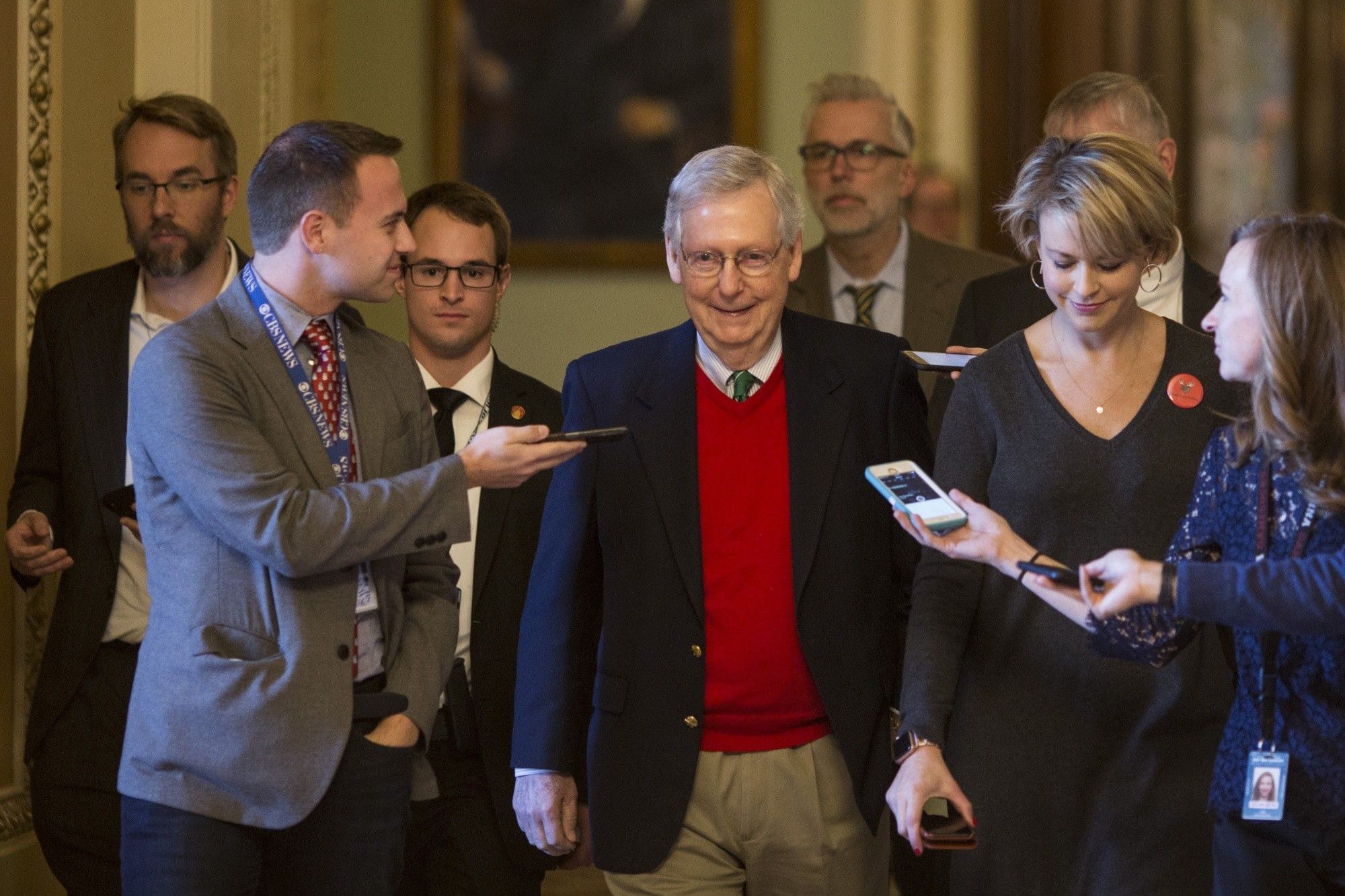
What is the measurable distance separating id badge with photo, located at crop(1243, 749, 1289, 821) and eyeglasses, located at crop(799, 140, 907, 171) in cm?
316

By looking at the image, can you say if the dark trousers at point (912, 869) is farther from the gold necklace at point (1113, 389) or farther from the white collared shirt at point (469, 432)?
the gold necklace at point (1113, 389)

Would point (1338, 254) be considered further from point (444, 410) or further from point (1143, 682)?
point (444, 410)

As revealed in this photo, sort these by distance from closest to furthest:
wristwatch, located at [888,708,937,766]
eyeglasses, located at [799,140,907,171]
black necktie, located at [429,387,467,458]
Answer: wristwatch, located at [888,708,937,766] → black necktie, located at [429,387,467,458] → eyeglasses, located at [799,140,907,171]

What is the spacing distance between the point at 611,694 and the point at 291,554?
2.01 ft

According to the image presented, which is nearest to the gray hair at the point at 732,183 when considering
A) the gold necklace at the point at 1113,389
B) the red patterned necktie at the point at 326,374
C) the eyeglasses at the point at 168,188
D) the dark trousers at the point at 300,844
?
the gold necklace at the point at 1113,389

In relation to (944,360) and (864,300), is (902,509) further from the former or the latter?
(864,300)

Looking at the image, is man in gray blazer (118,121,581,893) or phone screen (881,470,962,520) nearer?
phone screen (881,470,962,520)

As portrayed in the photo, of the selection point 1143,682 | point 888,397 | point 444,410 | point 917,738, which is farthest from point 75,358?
point 1143,682

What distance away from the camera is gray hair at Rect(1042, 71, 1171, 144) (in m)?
3.79

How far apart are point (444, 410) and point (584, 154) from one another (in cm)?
375

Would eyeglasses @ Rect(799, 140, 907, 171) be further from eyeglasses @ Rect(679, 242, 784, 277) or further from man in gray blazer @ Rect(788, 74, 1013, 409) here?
eyeglasses @ Rect(679, 242, 784, 277)

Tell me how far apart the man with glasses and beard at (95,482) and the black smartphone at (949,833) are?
6.50ft

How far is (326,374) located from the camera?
9.37 ft

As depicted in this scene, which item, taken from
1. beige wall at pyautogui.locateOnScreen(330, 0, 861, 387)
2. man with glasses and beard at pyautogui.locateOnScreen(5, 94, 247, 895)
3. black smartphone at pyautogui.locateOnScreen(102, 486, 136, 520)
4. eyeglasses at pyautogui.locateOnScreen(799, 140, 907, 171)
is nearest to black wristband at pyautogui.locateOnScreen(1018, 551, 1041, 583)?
black smartphone at pyautogui.locateOnScreen(102, 486, 136, 520)
